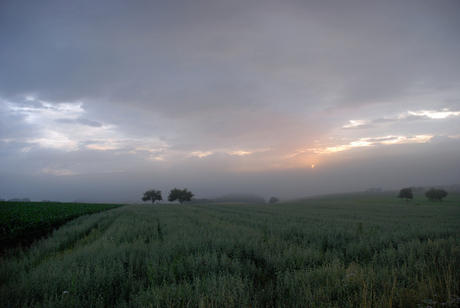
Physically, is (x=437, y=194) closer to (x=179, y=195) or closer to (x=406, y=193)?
(x=406, y=193)

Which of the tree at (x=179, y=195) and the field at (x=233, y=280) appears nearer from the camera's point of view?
the field at (x=233, y=280)

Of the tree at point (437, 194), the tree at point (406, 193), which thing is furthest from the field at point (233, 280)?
the tree at point (406, 193)

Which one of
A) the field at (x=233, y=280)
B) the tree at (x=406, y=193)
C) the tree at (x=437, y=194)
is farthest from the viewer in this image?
the tree at (x=406, y=193)

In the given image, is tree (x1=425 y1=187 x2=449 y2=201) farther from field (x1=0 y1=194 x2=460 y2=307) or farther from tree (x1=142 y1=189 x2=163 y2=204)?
tree (x1=142 y1=189 x2=163 y2=204)

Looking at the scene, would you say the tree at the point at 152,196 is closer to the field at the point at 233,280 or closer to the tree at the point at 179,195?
the tree at the point at 179,195

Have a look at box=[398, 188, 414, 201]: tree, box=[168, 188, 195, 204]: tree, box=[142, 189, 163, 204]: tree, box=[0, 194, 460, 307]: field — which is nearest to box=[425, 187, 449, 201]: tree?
box=[398, 188, 414, 201]: tree

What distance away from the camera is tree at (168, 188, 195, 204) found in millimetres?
76531

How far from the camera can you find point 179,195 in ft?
253

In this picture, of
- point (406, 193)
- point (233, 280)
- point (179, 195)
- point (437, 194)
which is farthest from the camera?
point (179, 195)

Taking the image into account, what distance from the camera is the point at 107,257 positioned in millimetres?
5234

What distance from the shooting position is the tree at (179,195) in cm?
Answer: 7653

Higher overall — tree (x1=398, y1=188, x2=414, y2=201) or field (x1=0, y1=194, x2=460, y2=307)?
field (x1=0, y1=194, x2=460, y2=307)

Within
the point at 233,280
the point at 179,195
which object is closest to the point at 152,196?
the point at 179,195

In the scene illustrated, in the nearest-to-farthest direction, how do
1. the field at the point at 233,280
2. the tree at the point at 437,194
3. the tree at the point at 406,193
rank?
the field at the point at 233,280
the tree at the point at 437,194
the tree at the point at 406,193
